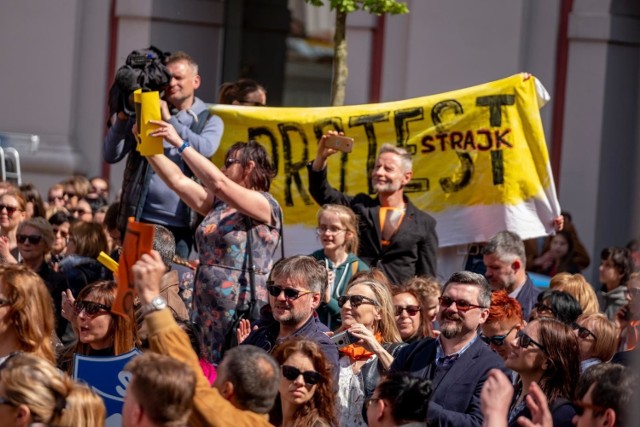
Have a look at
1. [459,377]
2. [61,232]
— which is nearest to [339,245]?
Answer: [459,377]

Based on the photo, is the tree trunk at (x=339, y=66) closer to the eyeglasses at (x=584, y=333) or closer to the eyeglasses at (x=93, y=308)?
the eyeglasses at (x=584, y=333)

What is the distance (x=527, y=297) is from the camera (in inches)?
376

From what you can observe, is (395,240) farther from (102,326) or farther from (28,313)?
(28,313)

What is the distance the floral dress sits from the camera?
8.48 m

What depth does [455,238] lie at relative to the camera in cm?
1141

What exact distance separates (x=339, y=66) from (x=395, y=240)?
177 inches

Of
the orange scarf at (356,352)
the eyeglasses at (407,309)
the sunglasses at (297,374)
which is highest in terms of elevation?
the eyeglasses at (407,309)

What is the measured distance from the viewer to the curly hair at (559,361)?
6.95 meters

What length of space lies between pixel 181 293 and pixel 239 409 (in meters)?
3.54

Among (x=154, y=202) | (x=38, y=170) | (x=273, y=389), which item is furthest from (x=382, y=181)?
(x=38, y=170)

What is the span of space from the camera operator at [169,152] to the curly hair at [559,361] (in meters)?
3.29

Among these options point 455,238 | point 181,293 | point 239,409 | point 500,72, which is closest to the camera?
point 239,409

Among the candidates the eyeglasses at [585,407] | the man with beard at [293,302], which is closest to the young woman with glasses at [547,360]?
the eyeglasses at [585,407]

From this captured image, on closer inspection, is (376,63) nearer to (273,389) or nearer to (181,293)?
(181,293)
